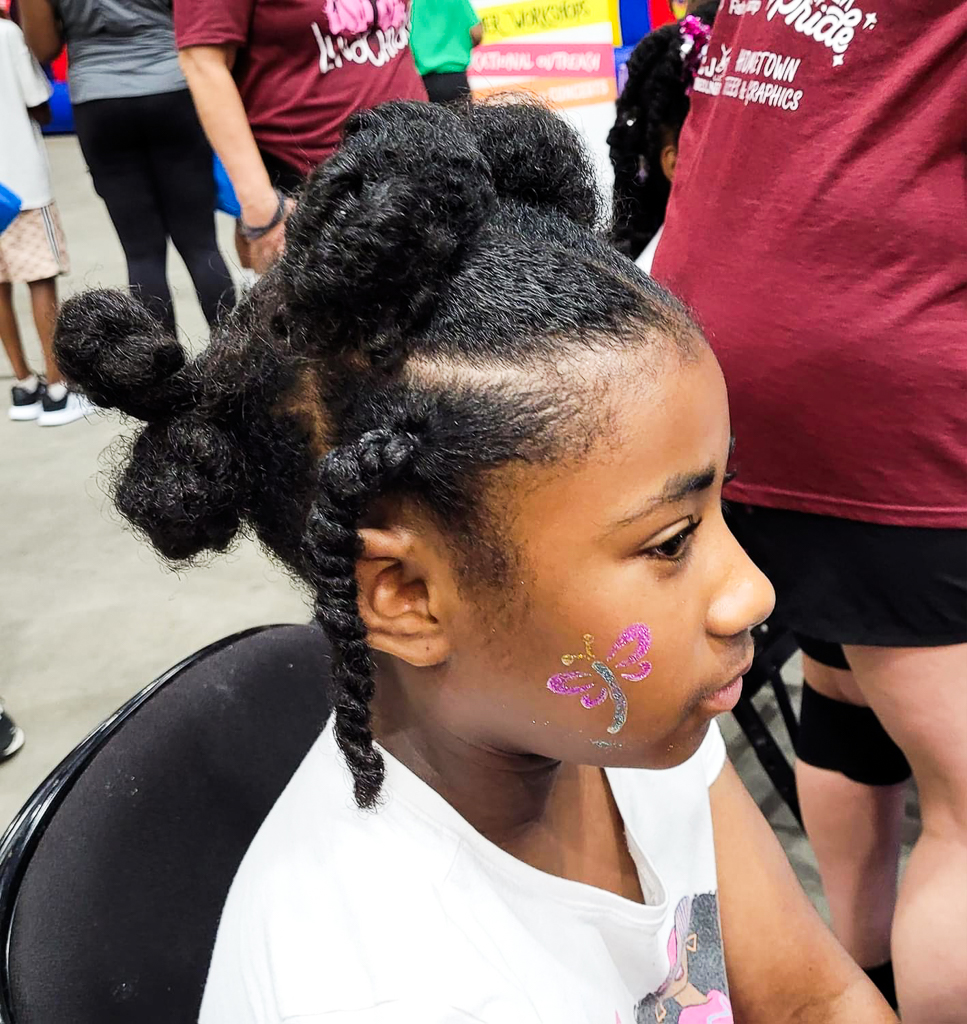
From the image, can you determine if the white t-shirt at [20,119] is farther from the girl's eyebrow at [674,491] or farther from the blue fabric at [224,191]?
the girl's eyebrow at [674,491]

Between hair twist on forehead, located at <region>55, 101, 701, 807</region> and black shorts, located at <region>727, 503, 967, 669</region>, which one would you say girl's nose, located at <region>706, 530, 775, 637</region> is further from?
black shorts, located at <region>727, 503, 967, 669</region>

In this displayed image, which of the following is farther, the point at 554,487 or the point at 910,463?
the point at 910,463

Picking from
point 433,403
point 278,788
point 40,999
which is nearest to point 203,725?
point 278,788

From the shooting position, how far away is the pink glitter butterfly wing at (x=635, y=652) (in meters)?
0.57

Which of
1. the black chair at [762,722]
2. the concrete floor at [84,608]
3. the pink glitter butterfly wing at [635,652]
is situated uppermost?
the pink glitter butterfly wing at [635,652]

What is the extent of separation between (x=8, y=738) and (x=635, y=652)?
5.51 feet

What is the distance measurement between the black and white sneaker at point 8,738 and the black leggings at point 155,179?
0.94 meters

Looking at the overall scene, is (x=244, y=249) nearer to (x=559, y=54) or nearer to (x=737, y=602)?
(x=559, y=54)

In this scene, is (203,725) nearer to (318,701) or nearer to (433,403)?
(318,701)

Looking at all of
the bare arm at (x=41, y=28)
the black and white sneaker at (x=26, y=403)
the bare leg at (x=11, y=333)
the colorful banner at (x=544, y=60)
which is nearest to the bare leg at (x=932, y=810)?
the colorful banner at (x=544, y=60)

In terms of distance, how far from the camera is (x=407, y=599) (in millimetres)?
598

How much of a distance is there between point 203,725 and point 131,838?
10 centimetres

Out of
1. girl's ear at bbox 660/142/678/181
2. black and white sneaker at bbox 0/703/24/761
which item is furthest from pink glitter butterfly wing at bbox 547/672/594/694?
black and white sneaker at bbox 0/703/24/761

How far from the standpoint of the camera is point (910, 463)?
858 mm
